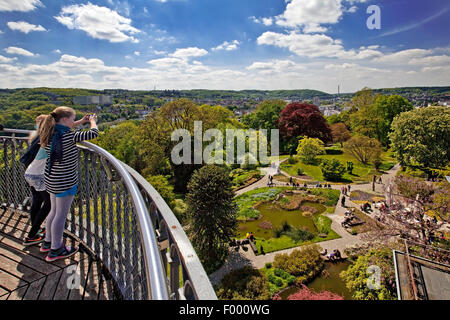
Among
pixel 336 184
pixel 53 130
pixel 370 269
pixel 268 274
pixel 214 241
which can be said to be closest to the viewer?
pixel 53 130

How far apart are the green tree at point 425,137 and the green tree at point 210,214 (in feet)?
66.5

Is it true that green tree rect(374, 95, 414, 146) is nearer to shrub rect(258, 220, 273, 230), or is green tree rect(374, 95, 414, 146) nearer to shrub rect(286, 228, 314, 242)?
shrub rect(286, 228, 314, 242)

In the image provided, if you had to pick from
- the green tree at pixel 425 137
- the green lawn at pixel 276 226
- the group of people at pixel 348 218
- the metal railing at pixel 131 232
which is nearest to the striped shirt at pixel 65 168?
the metal railing at pixel 131 232

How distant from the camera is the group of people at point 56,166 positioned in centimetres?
277

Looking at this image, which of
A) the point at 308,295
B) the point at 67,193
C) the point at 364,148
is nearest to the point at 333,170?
the point at 364,148

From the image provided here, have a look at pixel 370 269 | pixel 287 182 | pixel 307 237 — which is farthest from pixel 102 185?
pixel 287 182

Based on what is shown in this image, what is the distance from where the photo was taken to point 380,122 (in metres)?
32.7

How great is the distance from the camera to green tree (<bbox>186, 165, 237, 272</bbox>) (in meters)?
11.8

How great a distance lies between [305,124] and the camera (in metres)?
36.0

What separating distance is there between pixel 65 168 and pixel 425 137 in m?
27.9

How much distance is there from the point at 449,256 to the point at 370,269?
2.52 m

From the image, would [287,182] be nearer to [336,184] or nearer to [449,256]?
[336,184]

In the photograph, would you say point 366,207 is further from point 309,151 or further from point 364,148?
point 309,151

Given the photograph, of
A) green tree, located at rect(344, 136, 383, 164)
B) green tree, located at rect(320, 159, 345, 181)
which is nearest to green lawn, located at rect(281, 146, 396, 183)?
green tree, located at rect(320, 159, 345, 181)
